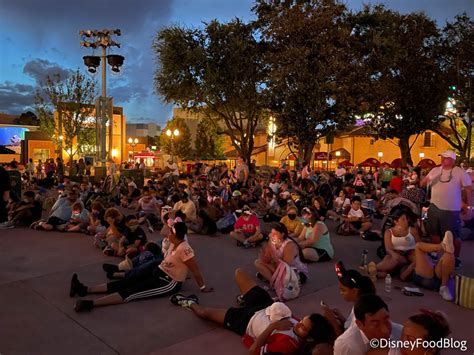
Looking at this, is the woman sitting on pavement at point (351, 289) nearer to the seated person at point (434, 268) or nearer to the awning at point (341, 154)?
the seated person at point (434, 268)

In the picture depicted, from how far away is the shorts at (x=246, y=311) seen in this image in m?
4.28

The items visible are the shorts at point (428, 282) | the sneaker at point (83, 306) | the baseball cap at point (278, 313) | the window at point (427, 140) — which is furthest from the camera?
the window at point (427, 140)

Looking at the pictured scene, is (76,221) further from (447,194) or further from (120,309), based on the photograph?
(447,194)

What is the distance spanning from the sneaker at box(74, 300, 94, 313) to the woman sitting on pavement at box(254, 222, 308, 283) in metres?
2.43

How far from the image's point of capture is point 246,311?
4.36 metres

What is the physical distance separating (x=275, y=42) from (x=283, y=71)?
251cm

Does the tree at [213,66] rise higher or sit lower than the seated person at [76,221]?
higher

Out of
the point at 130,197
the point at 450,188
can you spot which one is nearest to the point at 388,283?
the point at 450,188

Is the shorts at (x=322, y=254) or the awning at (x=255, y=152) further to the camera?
the awning at (x=255, y=152)

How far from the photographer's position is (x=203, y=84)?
22094 millimetres

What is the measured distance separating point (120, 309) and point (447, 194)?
4983 millimetres

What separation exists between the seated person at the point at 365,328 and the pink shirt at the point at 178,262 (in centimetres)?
280

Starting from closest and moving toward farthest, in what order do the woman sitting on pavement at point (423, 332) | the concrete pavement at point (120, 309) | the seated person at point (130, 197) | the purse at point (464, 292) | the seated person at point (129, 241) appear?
the woman sitting on pavement at point (423, 332) → the concrete pavement at point (120, 309) → the purse at point (464, 292) → the seated person at point (129, 241) → the seated person at point (130, 197)

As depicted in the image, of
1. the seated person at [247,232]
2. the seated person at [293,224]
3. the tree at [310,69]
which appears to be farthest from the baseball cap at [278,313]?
the tree at [310,69]
